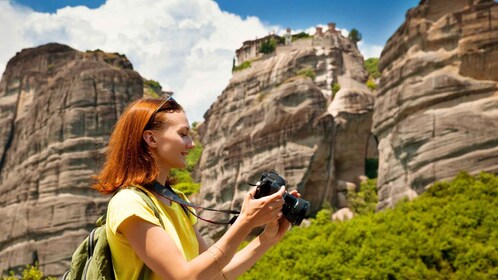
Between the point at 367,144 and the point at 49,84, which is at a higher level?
the point at 49,84

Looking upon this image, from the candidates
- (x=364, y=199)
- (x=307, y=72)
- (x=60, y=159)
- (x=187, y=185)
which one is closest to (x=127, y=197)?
(x=364, y=199)

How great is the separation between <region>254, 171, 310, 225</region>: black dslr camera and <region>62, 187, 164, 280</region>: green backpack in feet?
1.48

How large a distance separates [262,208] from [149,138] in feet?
2.09

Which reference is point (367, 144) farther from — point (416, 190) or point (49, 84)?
point (49, 84)

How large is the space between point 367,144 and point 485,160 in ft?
58.0

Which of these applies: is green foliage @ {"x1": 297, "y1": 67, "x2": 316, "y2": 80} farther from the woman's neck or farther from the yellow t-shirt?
the yellow t-shirt

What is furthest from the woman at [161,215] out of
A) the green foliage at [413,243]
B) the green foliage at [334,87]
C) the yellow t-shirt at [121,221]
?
the green foliage at [334,87]

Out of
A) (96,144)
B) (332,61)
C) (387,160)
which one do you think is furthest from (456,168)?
(96,144)

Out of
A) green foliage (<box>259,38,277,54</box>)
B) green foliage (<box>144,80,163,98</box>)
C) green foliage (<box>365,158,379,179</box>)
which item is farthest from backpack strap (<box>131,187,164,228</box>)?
green foliage (<box>144,80,163,98</box>)

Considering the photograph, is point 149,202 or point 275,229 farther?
point 275,229

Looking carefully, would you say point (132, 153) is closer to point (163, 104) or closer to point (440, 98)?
point (163, 104)

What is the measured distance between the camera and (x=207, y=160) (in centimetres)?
4966

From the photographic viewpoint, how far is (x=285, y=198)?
9.52 ft

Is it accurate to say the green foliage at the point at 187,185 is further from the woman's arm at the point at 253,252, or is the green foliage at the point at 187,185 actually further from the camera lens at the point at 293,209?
the camera lens at the point at 293,209
